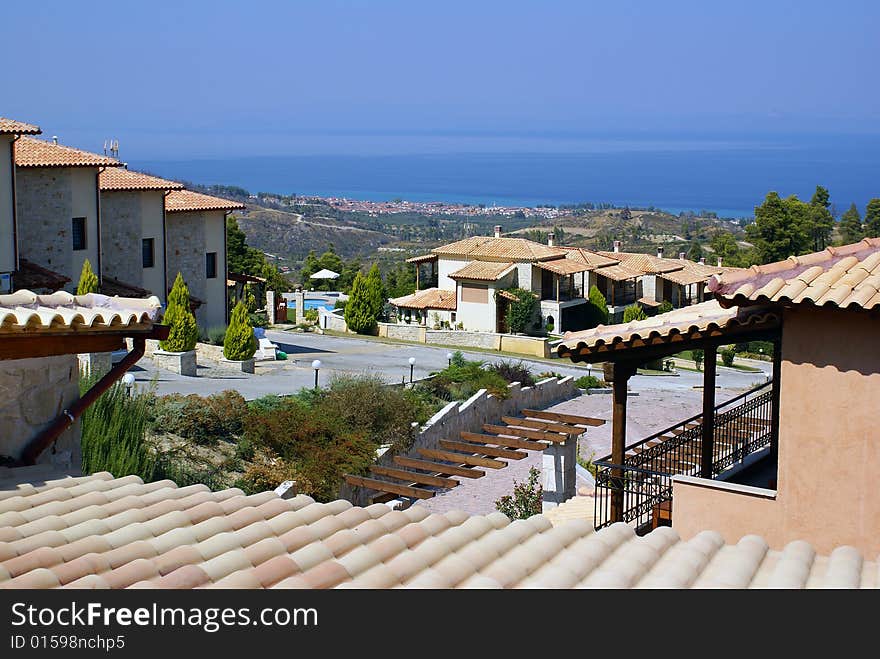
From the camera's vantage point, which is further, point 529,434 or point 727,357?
point 727,357

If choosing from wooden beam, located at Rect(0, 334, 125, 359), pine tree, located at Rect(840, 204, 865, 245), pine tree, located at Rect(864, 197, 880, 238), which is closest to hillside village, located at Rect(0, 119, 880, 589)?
wooden beam, located at Rect(0, 334, 125, 359)

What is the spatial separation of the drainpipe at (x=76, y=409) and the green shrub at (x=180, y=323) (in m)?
20.9

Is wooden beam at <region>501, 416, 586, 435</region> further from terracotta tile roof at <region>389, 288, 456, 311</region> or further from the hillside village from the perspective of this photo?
terracotta tile roof at <region>389, 288, 456, 311</region>

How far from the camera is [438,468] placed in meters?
20.5

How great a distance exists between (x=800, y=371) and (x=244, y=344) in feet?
80.7

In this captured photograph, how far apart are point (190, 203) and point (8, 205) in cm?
941

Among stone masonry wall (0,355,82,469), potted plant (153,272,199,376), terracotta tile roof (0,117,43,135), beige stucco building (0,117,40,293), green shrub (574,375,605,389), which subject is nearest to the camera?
stone masonry wall (0,355,82,469)

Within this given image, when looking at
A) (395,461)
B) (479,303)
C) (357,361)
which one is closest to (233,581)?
(395,461)

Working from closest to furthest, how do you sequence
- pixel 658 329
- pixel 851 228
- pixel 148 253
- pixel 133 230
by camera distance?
pixel 658 329, pixel 133 230, pixel 148 253, pixel 851 228

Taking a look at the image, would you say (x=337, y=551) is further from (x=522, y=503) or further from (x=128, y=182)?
(x=128, y=182)

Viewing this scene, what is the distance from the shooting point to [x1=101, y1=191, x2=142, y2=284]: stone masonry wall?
113 feet

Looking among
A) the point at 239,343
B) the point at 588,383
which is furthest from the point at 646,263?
the point at 239,343

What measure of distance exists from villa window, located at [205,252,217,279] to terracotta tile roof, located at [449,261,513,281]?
70.1ft

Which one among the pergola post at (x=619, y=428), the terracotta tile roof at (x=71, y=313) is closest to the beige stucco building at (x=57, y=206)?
the terracotta tile roof at (x=71, y=313)
